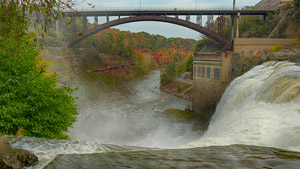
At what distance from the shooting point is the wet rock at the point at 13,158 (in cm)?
317

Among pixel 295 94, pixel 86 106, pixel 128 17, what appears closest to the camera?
pixel 295 94

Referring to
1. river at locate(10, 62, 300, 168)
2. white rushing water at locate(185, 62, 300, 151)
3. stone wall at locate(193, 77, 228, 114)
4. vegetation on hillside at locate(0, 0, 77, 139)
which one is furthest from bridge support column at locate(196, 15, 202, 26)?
vegetation on hillside at locate(0, 0, 77, 139)

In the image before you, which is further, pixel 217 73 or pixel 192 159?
pixel 217 73

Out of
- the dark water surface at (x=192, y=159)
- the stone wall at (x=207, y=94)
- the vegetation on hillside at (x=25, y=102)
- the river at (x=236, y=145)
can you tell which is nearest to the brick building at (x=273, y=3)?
the stone wall at (x=207, y=94)

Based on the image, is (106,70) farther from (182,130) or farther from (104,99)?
(182,130)

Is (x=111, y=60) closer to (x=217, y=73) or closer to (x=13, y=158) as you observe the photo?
(x=217, y=73)

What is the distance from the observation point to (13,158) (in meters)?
3.31

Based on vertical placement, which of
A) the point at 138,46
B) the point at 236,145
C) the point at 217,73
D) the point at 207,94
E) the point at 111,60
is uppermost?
the point at 138,46

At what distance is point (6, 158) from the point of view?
10.6ft

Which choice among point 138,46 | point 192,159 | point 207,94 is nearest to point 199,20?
point 207,94

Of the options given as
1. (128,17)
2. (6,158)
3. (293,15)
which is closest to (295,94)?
(6,158)

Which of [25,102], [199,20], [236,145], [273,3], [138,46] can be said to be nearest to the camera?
[236,145]

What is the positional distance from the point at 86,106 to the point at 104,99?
389 centimetres

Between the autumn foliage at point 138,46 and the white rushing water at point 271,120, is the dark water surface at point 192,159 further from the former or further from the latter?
the autumn foliage at point 138,46
